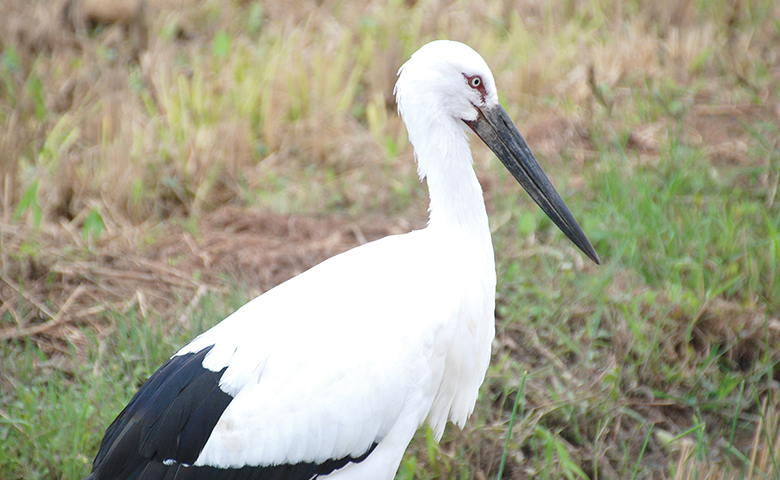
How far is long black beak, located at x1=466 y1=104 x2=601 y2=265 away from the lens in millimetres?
2441

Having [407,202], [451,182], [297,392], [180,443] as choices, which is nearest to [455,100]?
[451,182]

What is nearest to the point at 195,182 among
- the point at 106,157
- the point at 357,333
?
the point at 106,157

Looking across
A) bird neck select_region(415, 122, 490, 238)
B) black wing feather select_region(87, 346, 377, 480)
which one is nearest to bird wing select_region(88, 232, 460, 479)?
black wing feather select_region(87, 346, 377, 480)

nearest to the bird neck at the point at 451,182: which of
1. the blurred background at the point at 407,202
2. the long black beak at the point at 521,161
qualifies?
the long black beak at the point at 521,161

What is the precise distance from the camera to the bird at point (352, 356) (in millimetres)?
2121

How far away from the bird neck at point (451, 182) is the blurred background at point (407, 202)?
792 millimetres

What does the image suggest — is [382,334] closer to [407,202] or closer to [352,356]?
[352,356]

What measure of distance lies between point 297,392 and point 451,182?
33.7 inches

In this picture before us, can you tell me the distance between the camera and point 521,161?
98.3 inches

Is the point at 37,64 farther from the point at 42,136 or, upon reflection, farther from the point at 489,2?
the point at 489,2

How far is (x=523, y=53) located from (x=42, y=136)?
3589mm

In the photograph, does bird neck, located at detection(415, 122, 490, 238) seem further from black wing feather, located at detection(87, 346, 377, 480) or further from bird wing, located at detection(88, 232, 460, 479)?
black wing feather, located at detection(87, 346, 377, 480)

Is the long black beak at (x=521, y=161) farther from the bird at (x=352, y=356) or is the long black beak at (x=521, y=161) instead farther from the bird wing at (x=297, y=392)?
the bird wing at (x=297, y=392)

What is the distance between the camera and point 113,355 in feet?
10.1
